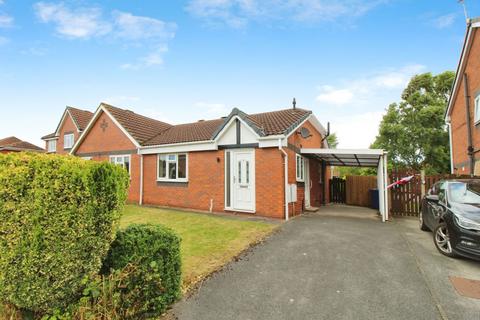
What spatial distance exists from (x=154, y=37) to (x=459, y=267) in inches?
495

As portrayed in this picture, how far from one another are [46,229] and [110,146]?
14028 millimetres

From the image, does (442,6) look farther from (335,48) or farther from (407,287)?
(407,287)

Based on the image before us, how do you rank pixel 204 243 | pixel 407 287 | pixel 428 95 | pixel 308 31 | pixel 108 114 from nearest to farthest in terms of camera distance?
1. pixel 407 287
2. pixel 204 243
3. pixel 308 31
4. pixel 108 114
5. pixel 428 95

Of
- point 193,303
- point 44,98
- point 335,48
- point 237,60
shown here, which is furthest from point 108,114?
point 193,303

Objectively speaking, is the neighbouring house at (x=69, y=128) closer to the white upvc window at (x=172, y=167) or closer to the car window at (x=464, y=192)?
the white upvc window at (x=172, y=167)

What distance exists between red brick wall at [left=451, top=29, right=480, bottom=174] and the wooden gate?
6041mm

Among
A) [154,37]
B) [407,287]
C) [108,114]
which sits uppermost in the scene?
[154,37]

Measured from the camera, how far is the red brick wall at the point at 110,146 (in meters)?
14.0

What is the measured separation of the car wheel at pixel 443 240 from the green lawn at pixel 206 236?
13.9 ft

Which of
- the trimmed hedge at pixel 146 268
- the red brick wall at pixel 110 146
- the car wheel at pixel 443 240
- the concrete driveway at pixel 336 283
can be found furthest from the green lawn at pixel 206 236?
the car wheel at pixel 443 240

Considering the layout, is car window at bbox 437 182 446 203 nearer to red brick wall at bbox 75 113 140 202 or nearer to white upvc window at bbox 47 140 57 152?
red brick wall at bbox 75 113 140 202

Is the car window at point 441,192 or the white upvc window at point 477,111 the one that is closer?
the car window at point 441,192

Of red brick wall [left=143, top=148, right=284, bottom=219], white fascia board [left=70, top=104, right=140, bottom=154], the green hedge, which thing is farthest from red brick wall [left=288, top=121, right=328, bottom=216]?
white fascia board [left=70, top=104, right=140, bottom=154]

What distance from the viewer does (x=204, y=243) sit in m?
6.27
